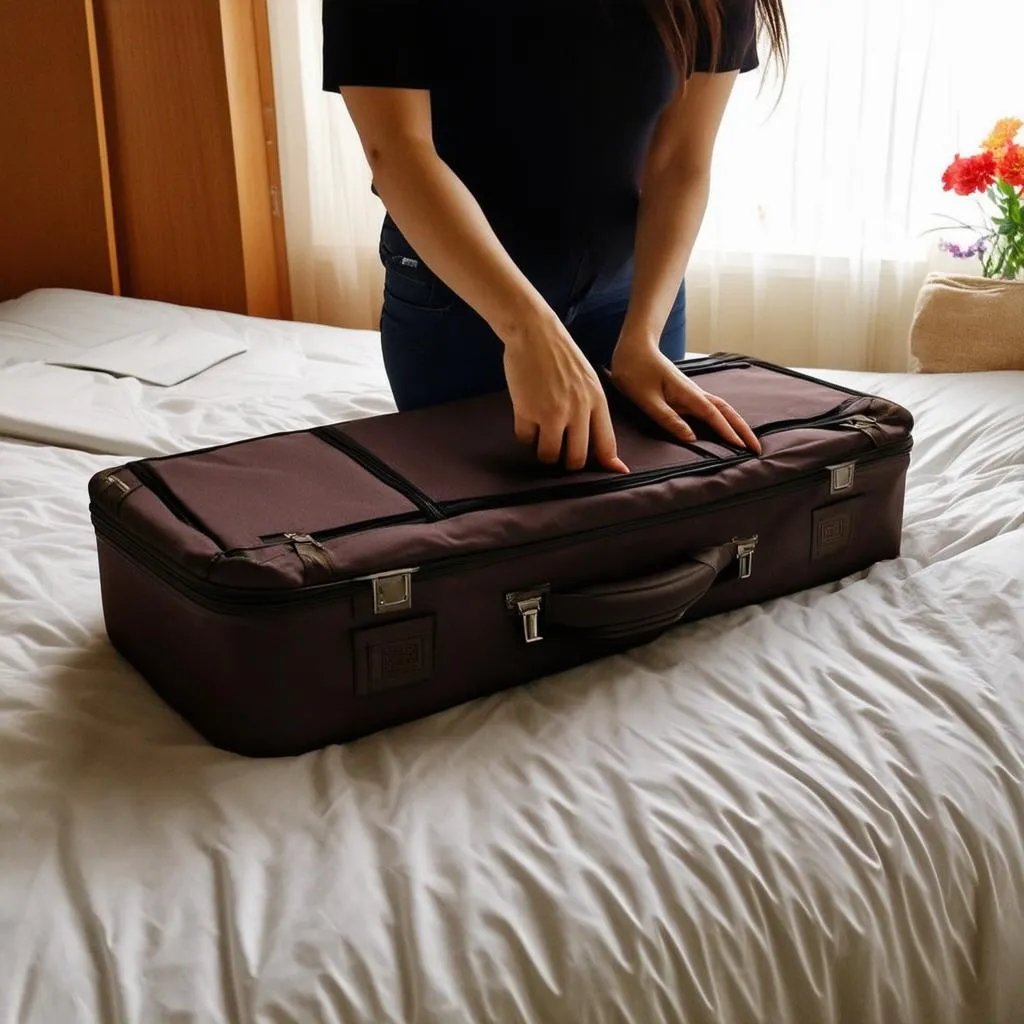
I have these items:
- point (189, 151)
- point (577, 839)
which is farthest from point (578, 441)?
point (189, 151)

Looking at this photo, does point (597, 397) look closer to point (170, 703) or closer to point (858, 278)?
point (170, 703)

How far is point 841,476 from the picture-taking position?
1222mm

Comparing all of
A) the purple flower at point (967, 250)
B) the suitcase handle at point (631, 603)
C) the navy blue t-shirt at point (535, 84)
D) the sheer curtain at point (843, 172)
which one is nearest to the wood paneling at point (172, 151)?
the sheer curtain at point (843, 172)

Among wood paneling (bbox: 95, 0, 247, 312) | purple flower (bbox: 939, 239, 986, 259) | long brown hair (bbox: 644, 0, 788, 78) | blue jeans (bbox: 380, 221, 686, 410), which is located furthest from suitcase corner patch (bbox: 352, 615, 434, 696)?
wood paneling (bbox: 95, 0, 247, 312)

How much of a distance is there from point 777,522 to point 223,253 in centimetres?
216

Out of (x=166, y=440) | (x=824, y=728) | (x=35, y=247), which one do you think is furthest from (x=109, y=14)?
(x=824, y=728)

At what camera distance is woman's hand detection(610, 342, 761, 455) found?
4.00ft

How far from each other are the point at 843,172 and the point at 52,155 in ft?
6.04

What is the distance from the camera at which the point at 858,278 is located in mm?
2586

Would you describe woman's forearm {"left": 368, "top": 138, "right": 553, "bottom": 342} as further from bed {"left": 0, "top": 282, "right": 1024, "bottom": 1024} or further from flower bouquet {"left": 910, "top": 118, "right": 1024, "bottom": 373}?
flower bouquet {"left": 910, "top": 118, "right": 1024, "bottom": 373}

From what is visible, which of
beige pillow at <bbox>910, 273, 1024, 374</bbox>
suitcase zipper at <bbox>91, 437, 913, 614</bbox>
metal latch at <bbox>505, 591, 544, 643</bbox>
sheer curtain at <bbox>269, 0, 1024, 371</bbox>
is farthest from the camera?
sheer curtain at <bbox>269, 0, 1024, 371</bbox>

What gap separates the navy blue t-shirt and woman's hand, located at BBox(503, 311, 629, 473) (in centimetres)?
23

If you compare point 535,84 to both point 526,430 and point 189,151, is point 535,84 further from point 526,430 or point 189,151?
point 189,151

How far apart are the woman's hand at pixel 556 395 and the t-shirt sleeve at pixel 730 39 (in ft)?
1.31
